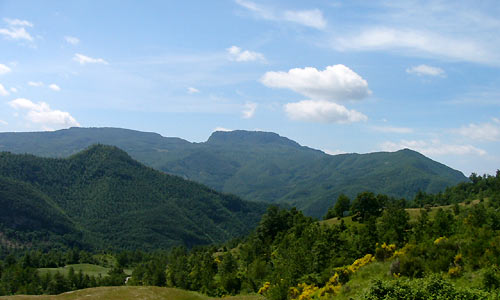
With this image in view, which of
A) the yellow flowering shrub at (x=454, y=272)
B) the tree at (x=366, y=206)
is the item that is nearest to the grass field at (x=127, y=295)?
the yellow flowering shrub at (x=454, y=272)

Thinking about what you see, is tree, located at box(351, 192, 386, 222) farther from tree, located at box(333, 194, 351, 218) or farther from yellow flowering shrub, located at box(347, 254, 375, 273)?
yellow flowering shrub, located at box(347, 254, 375, 273)

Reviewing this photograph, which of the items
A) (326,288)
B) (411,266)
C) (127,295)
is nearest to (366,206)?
(326,288)

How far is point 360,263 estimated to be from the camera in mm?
44375

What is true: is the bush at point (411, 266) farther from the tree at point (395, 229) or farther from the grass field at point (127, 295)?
the grass field at point (127, 295)

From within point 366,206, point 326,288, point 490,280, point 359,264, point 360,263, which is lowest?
point 326,288

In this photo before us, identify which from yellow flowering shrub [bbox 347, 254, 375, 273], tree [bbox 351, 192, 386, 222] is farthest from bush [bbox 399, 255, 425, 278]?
tree [bbox 351, 192, 386, 222]

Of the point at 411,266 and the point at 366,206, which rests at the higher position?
the point at 366,206

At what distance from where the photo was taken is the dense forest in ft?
91.4

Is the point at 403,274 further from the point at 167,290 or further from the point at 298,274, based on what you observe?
the point at 167,290

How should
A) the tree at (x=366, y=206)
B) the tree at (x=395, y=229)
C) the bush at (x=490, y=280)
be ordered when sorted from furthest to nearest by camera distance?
1. the tree at (x=366, y=206)
2. the tree at (x=395, y=229)
3. the bush at (x=490, y=280)

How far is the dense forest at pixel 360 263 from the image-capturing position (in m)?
27.9

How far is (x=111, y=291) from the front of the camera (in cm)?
6344

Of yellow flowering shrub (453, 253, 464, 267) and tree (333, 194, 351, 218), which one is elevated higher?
yellow flowering shrub (453, 253, 464, 267)

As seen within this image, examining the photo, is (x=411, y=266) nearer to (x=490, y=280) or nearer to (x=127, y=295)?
(x=490, y=280)
